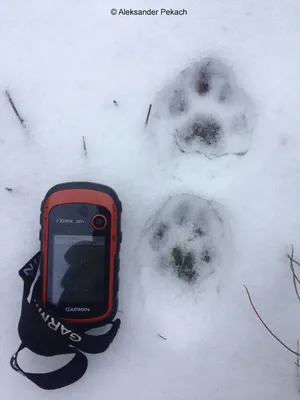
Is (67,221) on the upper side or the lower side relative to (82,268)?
upper

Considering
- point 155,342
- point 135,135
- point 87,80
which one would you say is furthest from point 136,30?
point 155,342

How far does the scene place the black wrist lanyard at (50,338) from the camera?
1.27 metres

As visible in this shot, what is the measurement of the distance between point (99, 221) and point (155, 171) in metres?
0.23

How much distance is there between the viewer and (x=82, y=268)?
4.18 feet

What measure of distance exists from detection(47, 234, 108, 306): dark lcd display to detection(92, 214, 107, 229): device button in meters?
0.03

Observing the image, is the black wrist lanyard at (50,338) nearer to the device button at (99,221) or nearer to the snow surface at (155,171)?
the snow surface at (155,171)

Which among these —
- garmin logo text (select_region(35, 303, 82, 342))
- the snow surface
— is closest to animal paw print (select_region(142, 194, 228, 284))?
the snow surface

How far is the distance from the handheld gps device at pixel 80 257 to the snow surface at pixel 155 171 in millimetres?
92

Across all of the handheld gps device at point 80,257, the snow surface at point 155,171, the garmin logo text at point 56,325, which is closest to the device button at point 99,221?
the handheld gps device at point 80,257

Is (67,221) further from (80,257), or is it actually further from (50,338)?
(50,338)

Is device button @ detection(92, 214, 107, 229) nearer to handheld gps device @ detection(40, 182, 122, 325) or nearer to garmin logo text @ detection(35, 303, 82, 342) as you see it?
handheld gps device @ detection(40, 182, 122, 325)

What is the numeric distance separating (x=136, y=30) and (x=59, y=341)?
0.90m

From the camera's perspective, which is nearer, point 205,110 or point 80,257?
point 80,257

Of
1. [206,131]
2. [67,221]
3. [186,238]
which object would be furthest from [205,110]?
[67,221]
